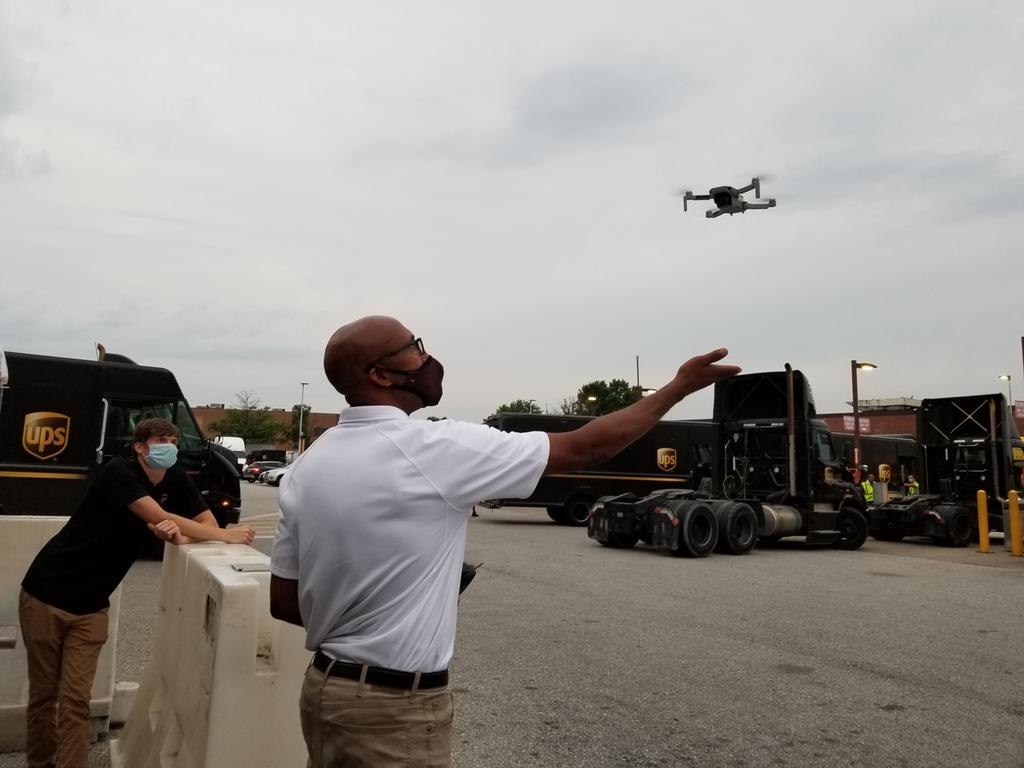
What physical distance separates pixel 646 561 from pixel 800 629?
19.4 ft

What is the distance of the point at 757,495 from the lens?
701 inches

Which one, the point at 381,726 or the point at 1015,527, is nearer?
the point at 381,726

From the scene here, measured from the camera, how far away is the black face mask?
7.21 ft

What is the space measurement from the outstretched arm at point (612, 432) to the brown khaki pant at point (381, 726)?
2.10 feet

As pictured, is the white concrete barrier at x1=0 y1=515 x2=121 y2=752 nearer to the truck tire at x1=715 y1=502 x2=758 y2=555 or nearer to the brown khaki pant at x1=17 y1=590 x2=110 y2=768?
the brown khaki pant at x1=17 y1=590 x2=110 y2=768

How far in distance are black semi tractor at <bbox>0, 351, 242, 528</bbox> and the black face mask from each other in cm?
1096

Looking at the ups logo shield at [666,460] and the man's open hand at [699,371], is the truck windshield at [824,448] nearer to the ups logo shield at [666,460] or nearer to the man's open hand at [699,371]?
the ups logo shield at [666,460]

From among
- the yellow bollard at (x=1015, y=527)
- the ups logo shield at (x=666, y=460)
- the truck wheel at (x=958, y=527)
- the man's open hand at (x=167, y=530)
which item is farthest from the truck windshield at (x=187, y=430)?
the truck wheel at (x=958, y=527)

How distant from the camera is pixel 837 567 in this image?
13656 mm

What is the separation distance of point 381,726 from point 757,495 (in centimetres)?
1678

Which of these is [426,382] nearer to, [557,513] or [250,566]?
[250,566]

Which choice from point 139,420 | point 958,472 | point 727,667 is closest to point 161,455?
point 727,667

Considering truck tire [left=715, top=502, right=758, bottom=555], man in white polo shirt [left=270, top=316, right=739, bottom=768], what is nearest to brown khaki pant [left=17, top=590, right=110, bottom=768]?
man in white polo shirt [left=270, top=316, right=739, bottom=768]

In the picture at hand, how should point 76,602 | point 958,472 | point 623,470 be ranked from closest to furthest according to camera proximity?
point 76,602 < point 958,472 < point 623,470
